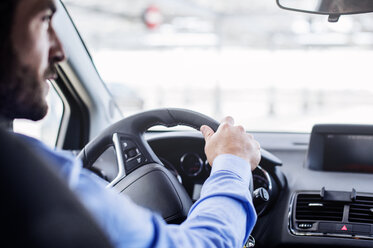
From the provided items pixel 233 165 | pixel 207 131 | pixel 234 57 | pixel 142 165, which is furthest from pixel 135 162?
pixel 234 57

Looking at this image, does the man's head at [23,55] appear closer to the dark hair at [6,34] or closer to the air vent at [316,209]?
the dark hair at [6,34]

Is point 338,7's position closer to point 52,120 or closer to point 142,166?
point 142,166

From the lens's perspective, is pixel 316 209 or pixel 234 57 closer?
pixel 316 209

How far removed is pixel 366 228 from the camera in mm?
2221

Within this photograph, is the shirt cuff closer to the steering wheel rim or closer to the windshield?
the steering wheel rim

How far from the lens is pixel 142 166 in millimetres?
2090

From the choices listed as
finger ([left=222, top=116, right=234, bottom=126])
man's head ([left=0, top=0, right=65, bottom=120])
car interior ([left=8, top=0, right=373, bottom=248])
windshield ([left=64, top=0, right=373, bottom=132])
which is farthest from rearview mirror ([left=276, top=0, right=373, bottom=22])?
windshield ([left=64, top=0, right=373, bottom=132])

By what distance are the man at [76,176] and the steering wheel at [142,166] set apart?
2.14ft

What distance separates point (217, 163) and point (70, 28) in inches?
58.8

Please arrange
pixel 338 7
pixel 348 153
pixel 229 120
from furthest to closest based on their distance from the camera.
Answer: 1. pixel 348 153
2. pixel 338 7
3. pixel 229 120

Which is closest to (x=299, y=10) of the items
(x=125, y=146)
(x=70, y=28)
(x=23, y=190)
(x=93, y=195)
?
(x=125, y=146)

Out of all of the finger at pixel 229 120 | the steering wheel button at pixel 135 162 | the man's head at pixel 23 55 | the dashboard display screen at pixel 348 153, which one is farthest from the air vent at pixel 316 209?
the man's head at pixel 23 55

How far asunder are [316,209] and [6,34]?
181 cm

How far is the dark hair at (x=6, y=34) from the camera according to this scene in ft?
2.95
